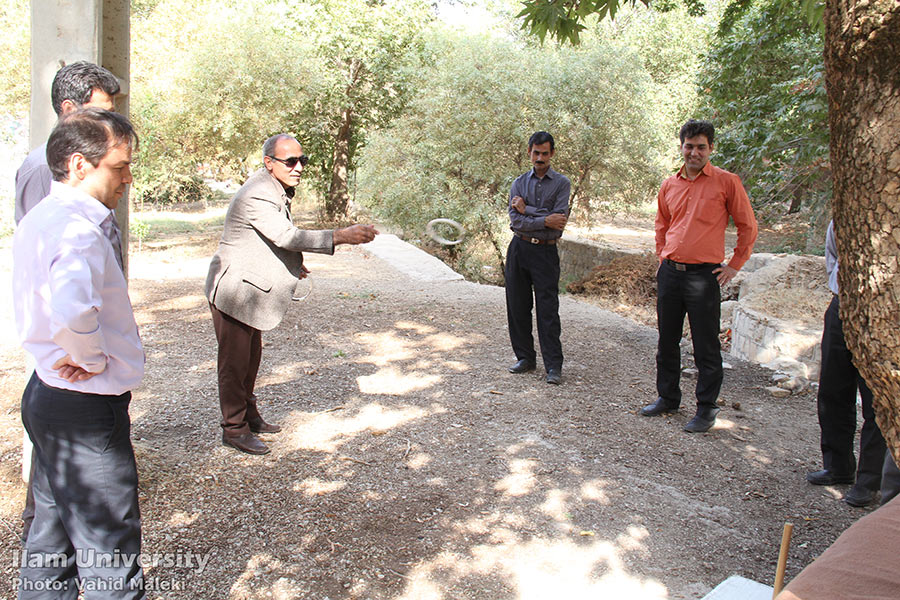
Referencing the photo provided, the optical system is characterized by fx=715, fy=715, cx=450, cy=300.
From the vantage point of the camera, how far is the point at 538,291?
235 inches

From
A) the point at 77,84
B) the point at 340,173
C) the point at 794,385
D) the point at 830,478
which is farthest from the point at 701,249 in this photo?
the point at 340,173

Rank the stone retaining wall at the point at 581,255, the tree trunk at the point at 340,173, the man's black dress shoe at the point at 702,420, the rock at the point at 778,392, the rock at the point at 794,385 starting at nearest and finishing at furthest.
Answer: the man's black dress shoe at the point at 702,420, the rock at the point at 778,392, the rock at the point at 794,385, the stone retaining wall at the point at 581,255, the tree trunk at the point at 340,173

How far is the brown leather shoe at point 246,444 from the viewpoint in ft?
13.9

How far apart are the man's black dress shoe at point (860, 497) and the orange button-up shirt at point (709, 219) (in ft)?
5.35

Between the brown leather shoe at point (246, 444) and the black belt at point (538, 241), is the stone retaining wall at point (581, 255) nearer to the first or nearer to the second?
the black belt at point (538, 241)

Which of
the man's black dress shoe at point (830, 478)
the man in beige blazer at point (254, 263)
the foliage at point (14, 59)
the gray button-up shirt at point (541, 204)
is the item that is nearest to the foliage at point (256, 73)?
the foliage at point (14, 59)

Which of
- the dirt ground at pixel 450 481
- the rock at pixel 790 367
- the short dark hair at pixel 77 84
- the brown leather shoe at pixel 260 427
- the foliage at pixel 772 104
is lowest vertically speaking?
the dirt ground at pixel 450 481

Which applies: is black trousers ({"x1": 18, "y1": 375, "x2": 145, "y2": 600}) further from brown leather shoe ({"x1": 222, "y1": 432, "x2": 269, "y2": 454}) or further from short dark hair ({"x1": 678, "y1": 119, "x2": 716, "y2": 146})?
short dark hair ({"x1": 678, "y1": 119, "x2": 716, "y2": 146})

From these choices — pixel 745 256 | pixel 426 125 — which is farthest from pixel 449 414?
pixel 426 125

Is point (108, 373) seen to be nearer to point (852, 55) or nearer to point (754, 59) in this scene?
point (852, 55)

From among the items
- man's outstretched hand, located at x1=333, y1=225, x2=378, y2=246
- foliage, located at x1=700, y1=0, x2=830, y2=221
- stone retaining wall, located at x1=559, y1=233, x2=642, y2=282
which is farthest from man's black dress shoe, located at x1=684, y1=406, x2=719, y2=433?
stone retaining wall, located at x1=559, y1=233, x2=642, y2=282

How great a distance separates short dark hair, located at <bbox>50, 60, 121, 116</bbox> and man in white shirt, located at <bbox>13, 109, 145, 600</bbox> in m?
0.88

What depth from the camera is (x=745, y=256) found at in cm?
503

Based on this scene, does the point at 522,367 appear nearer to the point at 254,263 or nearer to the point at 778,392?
the point at 778,392
